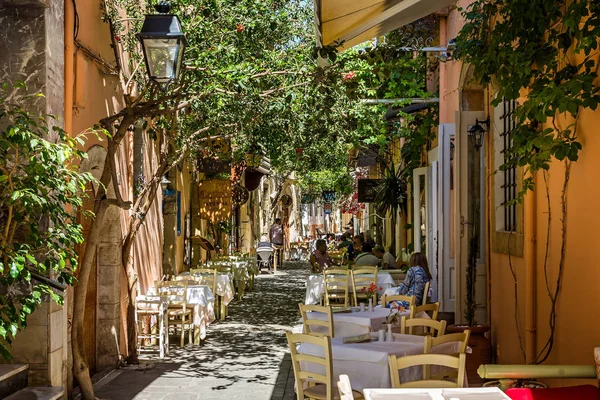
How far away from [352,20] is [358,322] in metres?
4.45

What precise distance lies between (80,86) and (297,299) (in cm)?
1134

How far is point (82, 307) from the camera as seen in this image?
8.12 meters

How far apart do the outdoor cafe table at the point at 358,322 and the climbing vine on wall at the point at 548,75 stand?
2.36 m

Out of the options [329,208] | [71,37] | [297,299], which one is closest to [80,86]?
[71,37]

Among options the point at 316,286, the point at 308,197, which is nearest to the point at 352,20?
the point at 316,286

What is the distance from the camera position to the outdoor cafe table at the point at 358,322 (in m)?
9.52

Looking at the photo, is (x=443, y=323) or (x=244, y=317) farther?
(x=244, y=317)

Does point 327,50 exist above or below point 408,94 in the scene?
below

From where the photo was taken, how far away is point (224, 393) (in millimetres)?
9195

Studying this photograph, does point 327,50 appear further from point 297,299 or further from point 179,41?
point 297,299

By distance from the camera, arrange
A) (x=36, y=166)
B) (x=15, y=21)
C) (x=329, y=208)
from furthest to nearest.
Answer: (x=329, y=208)
(x=15, y=21)
(x=36, y=166)

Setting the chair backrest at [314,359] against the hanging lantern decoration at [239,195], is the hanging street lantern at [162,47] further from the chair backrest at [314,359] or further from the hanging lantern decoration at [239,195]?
the hanging lantern decoration at [239,195]

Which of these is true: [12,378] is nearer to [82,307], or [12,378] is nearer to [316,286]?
[82,307]

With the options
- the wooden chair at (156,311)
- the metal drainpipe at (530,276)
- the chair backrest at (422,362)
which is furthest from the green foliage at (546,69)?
the wooden chair at (156,311)
